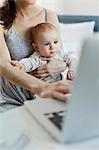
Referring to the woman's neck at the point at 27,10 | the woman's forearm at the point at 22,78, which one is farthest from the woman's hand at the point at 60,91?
the woman's neck at the point at 27,10

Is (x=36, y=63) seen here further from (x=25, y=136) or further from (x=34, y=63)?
(x=25, y=136)

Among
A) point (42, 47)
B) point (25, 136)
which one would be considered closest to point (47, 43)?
point (42, 47)

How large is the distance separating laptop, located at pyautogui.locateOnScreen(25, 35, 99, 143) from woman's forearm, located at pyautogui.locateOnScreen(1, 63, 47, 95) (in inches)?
11.0

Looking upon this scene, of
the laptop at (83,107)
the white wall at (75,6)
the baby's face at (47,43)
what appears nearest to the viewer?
the laptop at (83,107)

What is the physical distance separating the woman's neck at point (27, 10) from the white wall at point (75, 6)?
58 centimetres

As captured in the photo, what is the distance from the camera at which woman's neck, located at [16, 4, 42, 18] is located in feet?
4.34

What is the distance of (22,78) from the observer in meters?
1.00

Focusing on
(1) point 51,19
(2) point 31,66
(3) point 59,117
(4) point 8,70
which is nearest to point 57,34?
(1) point 51,19

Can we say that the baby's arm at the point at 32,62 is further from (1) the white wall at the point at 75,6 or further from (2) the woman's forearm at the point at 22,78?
(1) the white wall at the point at 75,6

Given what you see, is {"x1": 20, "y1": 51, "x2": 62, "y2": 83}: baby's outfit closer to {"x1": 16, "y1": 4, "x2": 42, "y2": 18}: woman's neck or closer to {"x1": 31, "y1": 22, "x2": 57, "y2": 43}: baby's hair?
{"x1": 31, "y1": 22, "x2": 57, "y2": 43}: baby's hair

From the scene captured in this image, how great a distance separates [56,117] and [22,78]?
0.42m

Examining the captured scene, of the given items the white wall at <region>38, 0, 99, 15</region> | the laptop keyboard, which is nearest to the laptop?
the laptop keyboard

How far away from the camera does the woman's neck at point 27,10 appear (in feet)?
4.34

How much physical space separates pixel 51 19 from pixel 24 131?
2.91 feet
